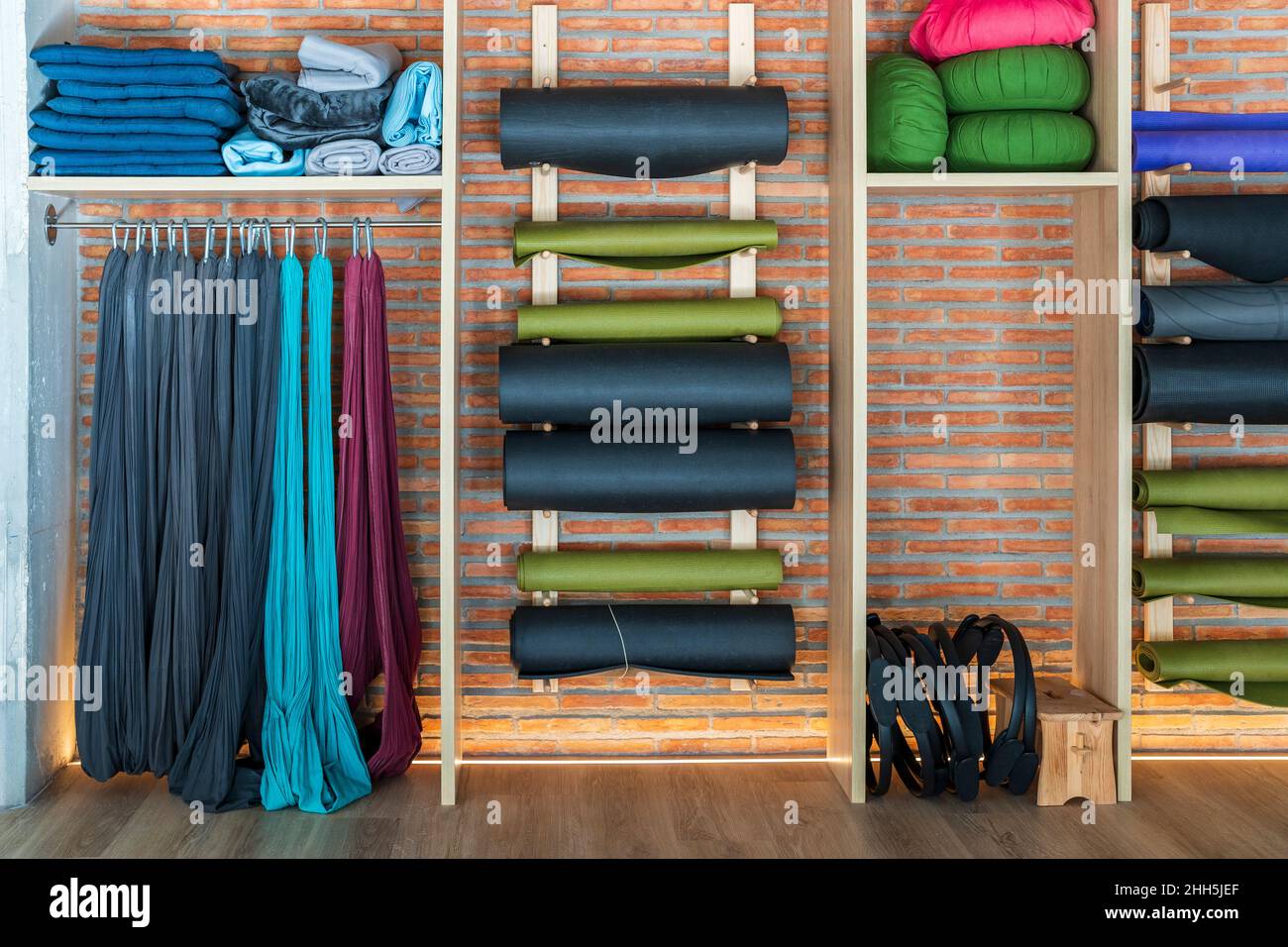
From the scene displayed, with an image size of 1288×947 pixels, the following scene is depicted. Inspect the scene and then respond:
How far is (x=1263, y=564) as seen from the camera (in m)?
3.32

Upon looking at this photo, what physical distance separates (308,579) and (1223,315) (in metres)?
2.68

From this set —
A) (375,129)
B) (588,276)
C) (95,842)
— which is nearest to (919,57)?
(588,276)

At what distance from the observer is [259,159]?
3.10 metres

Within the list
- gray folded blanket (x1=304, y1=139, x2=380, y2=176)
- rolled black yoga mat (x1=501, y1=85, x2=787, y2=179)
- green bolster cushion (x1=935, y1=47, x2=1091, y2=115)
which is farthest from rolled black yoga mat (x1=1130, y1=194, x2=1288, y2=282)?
gray folded blanket (x1=304, y1=139, x2=380, y2=176)

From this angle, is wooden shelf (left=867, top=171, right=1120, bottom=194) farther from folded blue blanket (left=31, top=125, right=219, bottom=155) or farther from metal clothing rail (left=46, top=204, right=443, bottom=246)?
folded blue blanket (left=31, top=125, right=219, bottom=155)

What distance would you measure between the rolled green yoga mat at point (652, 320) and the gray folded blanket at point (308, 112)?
2.22ft

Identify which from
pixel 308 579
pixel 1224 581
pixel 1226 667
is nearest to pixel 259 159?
pixel 308 579

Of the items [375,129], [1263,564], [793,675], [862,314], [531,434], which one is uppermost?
[375,129]

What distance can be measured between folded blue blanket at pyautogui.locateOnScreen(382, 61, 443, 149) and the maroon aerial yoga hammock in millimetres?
358

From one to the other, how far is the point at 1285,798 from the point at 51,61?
4.00 metres

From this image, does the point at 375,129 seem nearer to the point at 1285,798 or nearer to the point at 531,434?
the point at 531,434

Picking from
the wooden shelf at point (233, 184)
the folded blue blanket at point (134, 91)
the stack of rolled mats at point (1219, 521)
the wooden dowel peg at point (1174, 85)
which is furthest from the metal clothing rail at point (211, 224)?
the stack of rolled mats at point (1219, 521)

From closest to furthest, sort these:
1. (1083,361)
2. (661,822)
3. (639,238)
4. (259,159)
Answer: (661,822)
(259,159)
(639,238)
(1083,361)

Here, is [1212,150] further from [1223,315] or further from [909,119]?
[909,119]
